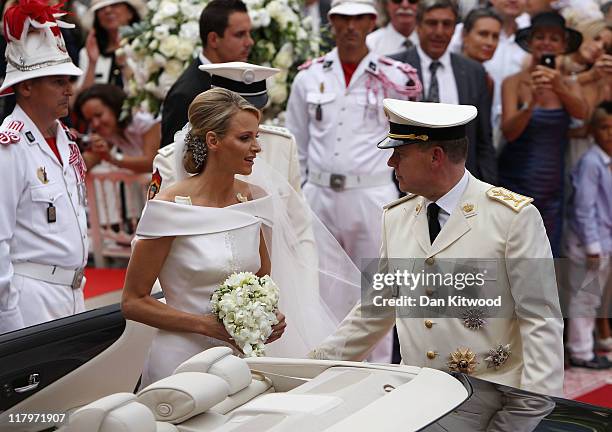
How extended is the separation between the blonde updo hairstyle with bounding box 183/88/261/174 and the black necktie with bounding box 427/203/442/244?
84 centimetres

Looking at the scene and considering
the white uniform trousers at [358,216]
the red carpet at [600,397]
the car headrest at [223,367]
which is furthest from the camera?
the white uniform trousers at [358,216]

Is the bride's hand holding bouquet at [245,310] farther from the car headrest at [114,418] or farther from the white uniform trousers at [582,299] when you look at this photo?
the white uniform trousers at [582,299]

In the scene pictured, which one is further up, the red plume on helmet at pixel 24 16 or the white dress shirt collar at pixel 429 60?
the red plume on helmet at pixel 24 16

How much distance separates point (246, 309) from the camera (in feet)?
13.0

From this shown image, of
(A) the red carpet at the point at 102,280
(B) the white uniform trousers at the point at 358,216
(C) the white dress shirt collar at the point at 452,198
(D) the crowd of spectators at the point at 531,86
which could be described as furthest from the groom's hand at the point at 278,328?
(A) the red carpet at the point at 102,280

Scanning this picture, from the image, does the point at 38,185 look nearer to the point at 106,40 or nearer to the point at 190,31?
the point at 190,31

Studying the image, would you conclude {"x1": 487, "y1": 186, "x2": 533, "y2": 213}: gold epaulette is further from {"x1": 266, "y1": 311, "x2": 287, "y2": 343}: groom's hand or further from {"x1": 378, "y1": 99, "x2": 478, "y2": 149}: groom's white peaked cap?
{"x1": 266, "y1": 311, "x2": 287, "y2": 343}: groom's hand

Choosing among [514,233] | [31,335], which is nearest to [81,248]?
[31,335]

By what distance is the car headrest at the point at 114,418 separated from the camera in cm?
250

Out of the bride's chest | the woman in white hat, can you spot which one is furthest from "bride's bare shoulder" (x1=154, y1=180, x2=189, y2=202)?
the woman in white hat

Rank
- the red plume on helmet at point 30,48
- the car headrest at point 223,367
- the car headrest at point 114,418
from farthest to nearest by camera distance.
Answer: the red plume on helmet at point 30,48
the car headrest at point 223,367
the car headrest at point 114,418

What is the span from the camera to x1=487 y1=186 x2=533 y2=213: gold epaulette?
11.9ft

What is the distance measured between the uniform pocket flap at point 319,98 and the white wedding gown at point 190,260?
269cm

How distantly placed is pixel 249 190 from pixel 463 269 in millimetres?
1072
